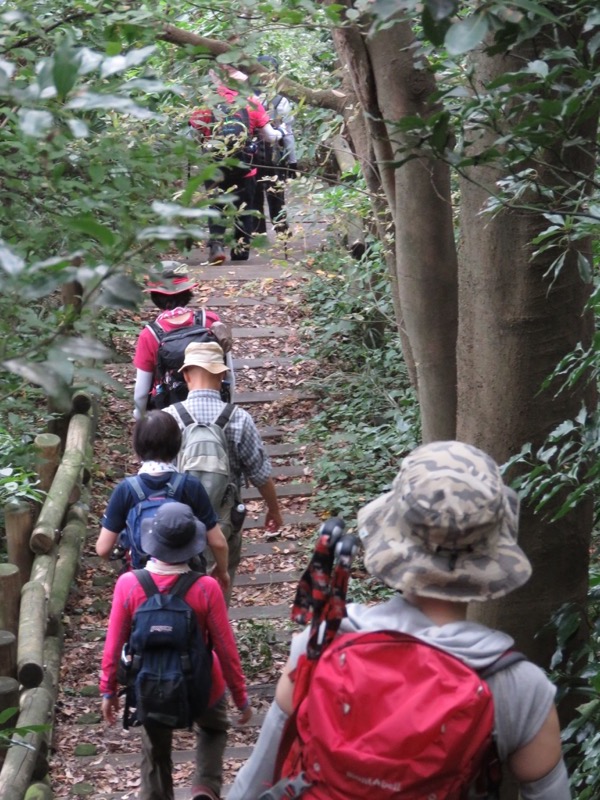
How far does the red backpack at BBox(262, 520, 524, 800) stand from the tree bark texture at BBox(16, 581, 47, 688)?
3378mm

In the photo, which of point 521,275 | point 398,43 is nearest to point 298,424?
point 398,43

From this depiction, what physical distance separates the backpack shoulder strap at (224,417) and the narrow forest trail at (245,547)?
1.00 meters

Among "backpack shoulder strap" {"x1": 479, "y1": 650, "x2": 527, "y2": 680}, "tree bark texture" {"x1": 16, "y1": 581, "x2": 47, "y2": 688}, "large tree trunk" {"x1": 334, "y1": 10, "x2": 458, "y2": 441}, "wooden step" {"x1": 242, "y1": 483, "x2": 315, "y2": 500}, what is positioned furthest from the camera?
"wooden step" {"x1": 242, "y1": 483, "x2": 315, "y2": 500}

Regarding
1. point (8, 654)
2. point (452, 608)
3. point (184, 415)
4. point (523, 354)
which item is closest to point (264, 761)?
point (452, 608)

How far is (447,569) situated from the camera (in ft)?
7.04

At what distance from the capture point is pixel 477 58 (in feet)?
12.3

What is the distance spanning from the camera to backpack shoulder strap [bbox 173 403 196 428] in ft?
18.7

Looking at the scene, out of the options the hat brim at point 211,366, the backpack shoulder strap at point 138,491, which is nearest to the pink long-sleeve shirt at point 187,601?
the backpack shoulder strap at point 138,491

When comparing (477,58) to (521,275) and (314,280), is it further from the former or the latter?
(314,280)

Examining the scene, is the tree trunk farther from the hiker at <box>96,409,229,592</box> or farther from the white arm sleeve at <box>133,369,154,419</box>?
the hiker at <box>96,409,229,592</box>

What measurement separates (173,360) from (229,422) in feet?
2.94

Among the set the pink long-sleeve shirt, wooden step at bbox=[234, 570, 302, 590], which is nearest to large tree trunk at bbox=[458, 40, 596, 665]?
the pink long-sleeve shirt

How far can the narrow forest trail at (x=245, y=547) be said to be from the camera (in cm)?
591

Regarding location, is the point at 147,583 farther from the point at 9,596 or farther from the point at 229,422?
the point at 9,596
